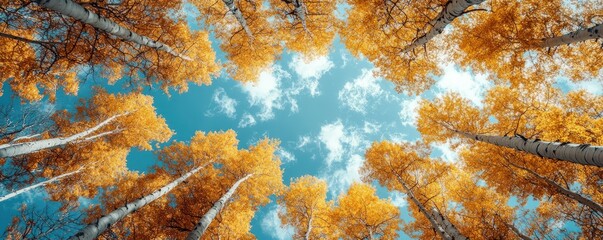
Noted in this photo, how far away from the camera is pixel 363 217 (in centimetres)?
1137

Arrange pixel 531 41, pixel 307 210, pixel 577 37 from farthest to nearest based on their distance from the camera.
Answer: pixel 307 210 → pixel 531 41 → pixel 577 37

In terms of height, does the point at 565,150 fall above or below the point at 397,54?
below

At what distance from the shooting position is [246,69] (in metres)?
11.5

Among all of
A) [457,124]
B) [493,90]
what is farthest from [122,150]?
[493,90]

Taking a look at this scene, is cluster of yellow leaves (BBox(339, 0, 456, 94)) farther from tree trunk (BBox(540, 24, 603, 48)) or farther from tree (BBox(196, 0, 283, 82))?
tree (BBox(196, 0, 283, 82))

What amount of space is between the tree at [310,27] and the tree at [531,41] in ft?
14.4

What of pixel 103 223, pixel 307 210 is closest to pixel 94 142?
pixel 103 223

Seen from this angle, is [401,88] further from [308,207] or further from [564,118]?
[308,207]

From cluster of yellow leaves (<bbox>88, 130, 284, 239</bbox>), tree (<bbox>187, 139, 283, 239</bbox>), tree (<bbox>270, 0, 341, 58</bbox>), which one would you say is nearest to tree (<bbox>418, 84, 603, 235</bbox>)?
tree (<bbox>270, 0, 341, 58</bbox>)

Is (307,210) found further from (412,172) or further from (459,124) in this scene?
(459,124)

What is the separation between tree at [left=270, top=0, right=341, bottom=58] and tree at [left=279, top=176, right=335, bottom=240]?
6.60m

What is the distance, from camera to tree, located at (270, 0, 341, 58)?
32.0 feet

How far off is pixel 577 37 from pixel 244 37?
9574 millimetres

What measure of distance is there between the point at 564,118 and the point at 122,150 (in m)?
17.6
